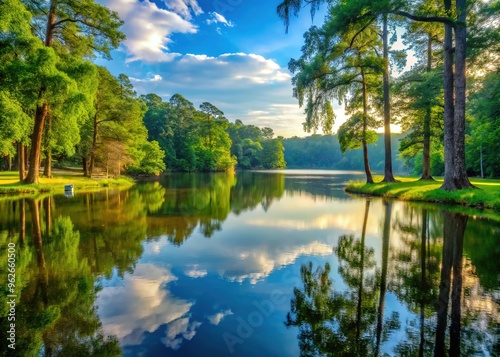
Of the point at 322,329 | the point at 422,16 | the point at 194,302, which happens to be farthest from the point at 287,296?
the point at 422,16

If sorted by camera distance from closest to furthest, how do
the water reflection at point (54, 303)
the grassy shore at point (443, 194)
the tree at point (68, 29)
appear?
the water reflection at point (54, 303) < the grassy shore at point (443, 194) < the tree at point (68, 29)

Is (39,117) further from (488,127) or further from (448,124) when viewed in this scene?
(488,127)

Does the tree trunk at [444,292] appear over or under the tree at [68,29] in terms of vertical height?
under

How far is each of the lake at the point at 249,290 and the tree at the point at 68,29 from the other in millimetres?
13135

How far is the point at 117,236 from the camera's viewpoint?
9.32 metres

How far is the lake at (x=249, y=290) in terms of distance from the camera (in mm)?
3896

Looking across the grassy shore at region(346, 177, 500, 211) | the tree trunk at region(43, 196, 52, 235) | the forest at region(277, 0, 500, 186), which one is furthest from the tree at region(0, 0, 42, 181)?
the grassy shore at region(346, 177, 500, 211)

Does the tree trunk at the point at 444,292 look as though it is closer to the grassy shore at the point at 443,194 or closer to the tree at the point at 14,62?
the grassy shore at the point at 443,194

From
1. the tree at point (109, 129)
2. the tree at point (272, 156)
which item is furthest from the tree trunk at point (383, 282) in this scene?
the tree at point (272, 156)

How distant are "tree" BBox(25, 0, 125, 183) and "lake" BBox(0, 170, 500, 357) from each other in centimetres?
1313

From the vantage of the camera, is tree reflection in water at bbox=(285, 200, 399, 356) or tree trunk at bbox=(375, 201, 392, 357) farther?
tree trunk at bbox=(375, 201, 392, 357)

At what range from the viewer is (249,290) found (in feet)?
18.5

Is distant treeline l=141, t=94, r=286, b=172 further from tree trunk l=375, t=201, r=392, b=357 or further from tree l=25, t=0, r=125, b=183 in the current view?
tree trunk l=375, t=201, r=392, b=357

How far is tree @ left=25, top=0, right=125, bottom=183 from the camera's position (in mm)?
20922
